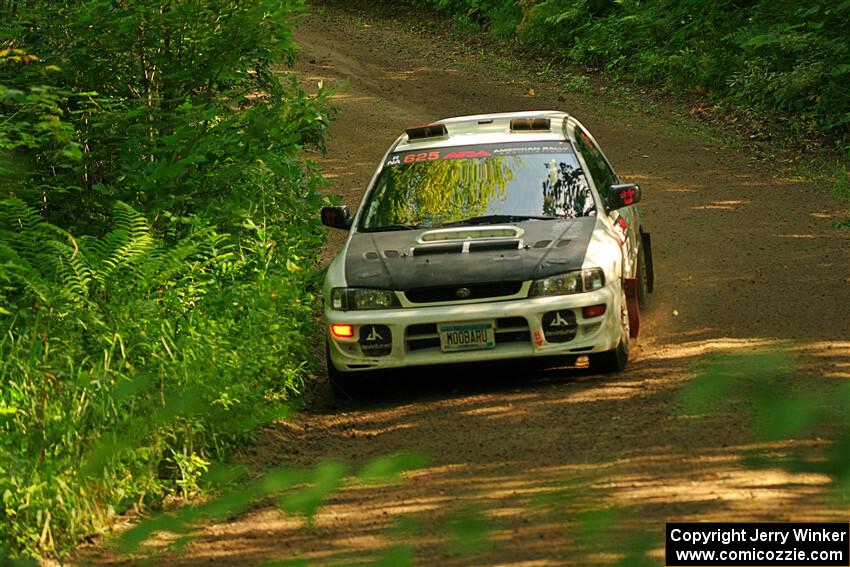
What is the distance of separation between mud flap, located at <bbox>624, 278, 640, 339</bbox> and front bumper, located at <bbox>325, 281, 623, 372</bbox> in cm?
79

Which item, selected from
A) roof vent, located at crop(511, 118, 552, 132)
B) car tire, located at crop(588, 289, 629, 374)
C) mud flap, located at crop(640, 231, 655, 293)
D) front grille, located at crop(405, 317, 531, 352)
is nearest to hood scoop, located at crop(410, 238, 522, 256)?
front grille, located at crop(405, 317, 531, 352)

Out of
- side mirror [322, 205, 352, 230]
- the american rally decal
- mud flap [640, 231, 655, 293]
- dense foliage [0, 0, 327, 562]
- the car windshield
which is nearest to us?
dense foliage [0, 0, 327, 562]

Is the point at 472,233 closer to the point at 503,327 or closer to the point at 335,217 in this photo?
the point at 503,327

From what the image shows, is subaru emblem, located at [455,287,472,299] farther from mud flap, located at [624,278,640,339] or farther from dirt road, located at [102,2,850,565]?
mud flap, located at [624,278,640,339]

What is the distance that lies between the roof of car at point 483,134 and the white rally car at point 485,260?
0.02 m

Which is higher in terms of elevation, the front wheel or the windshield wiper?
the windshield wiper

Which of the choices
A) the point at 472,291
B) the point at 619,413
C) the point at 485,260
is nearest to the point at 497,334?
the point at 472,291

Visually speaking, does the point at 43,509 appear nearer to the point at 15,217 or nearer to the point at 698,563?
the point at 15,217

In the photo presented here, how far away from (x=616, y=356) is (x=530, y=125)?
2.27 m

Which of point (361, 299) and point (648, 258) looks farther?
point (648, 258)

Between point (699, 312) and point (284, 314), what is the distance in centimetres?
352

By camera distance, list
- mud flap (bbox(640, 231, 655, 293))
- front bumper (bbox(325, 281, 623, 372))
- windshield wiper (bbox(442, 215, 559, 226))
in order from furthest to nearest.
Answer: mud flap (bbox(640, 231, 655, 293))
windshield wiper (bbox(442, 215, 559, 226))
front bumper (bbox(325, 281, 623, 372))

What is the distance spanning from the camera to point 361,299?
26.8ft

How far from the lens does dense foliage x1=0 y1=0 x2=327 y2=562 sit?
5941 millimetres
